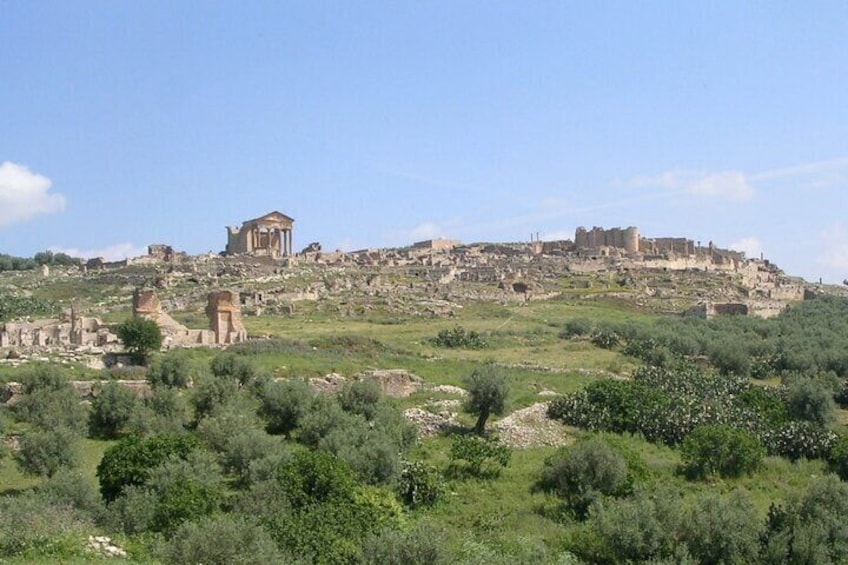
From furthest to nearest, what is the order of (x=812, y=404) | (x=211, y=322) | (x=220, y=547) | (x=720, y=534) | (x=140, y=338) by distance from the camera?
(x=211, y=322) < (x=812, y=404) < (x=140, y=338) < (x=720, y=534) < (x=220, y=547)

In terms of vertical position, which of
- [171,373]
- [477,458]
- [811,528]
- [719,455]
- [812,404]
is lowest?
[811,528]

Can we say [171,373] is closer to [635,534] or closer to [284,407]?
[284,407]

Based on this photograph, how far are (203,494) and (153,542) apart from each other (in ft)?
5.16

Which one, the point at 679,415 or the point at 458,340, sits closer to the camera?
the point at 679,415

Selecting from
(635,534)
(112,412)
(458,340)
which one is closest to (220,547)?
(635,534)

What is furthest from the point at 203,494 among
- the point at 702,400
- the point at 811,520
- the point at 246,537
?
the point at 702,400

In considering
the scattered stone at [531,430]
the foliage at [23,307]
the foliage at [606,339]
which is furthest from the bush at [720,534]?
the foliage at [23,307]

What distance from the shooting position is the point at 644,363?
3825 centimetres

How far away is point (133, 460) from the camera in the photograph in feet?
55.1

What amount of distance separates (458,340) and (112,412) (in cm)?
2065

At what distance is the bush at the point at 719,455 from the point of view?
71.3 ft

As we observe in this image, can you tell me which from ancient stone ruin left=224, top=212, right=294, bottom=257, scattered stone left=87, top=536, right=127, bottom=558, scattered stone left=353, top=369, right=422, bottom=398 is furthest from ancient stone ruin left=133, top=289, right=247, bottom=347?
ancient stone ruin left=224, top=212, right=294, bottom=257

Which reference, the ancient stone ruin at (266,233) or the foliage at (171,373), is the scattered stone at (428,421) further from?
the ancient stone ruin at (266,233)

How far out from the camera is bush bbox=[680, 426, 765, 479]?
71.3 feet
